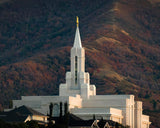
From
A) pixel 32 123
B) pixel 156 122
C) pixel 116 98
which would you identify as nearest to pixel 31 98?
pixel 116 98

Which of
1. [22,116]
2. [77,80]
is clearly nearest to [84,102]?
[77,80]

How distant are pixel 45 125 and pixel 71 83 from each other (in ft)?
96.4

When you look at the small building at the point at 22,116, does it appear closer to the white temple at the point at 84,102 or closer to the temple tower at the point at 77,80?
the white temple at the point at 84,102

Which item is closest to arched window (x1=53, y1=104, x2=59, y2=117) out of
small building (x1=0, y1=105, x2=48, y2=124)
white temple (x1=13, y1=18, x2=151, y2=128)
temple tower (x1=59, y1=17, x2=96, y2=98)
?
white temple (x1=13, y1=18, x2=151, y2=128)

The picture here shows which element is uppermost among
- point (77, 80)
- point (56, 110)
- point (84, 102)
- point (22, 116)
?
point (77, 80)

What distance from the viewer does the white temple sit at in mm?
119688

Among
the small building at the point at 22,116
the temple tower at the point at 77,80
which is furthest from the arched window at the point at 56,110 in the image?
the small building at the point at 22,116

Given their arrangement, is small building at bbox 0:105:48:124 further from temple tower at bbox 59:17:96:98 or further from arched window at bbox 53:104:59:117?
temple tower at bbox 59:17:96:98

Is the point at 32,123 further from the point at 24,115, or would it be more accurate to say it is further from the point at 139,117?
the point at 139,117

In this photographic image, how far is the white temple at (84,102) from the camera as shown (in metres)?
120

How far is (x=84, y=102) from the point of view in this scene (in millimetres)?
126562

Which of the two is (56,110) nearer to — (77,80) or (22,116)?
(77,80)

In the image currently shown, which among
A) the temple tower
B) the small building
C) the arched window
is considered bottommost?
the small building

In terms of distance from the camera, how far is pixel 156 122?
17200 centimetres
